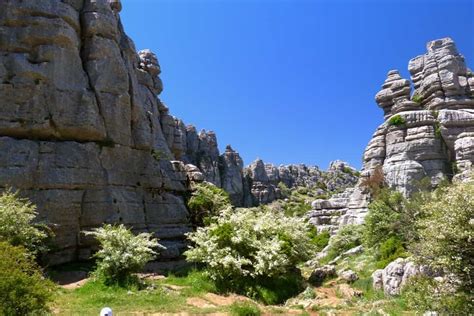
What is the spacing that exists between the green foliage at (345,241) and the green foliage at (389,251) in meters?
6.65

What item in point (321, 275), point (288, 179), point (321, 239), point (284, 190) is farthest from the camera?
point (288, 179)

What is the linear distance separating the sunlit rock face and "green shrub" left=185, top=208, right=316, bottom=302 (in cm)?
1476

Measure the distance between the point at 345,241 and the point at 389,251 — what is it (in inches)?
322

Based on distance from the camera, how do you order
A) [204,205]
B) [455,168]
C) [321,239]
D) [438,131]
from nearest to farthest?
[204,205] → [455,168] → [438,131] → [321,239]

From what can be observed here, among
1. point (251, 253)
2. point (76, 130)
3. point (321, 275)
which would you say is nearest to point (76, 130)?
Answer: point (76, 130)

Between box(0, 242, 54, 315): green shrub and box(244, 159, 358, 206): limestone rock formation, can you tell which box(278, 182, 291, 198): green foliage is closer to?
box(244, 159, 358, 206): limestone rock formation

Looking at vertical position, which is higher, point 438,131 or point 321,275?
point 438,131

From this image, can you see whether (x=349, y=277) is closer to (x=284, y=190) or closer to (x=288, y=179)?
(x=284, y=190)

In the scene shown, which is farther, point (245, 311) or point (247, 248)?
point (247, 248)

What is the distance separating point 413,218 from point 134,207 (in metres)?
16.8

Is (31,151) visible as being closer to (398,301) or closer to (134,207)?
(134,207)

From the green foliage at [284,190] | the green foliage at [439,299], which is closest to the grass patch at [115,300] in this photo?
the green foliage at [439,299]

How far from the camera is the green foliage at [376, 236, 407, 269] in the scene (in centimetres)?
1867

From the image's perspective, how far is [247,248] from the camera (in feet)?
56.5
